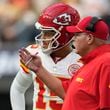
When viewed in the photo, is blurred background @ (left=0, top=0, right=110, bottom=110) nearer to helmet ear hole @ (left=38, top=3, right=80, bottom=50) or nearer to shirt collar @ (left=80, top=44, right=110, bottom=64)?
A: helmet ear hole @ (left=38, top=3, right=80, bottom=50)

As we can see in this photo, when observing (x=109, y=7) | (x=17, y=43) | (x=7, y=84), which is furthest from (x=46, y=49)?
Result: (x=109, y=7)

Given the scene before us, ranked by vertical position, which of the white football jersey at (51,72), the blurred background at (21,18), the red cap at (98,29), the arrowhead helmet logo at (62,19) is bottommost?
the blurred background at (21,18)

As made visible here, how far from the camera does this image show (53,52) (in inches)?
259

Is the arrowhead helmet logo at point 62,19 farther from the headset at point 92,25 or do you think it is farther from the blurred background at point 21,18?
the blurred background at point 21,18

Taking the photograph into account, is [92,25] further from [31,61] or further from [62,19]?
[62,19]

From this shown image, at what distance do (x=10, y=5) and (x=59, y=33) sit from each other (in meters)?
6.55

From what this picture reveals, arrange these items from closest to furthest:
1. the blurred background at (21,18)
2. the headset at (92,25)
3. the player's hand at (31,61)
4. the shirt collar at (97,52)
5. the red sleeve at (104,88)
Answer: the red sleeve at (104,88), the shirt collar at (97,52), the headset at (92,25), the player's hand at (31,61), the blurred background at (21,18)

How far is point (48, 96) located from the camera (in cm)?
643

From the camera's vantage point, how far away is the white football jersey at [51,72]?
21.1ft

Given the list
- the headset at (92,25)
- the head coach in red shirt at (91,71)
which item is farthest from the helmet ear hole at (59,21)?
the headset at (92,25)

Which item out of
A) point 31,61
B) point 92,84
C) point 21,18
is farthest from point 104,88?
point 21,18

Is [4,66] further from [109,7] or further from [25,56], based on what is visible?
[25,56]

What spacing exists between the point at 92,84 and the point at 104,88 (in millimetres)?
140

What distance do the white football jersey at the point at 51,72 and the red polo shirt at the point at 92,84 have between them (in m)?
0.85
